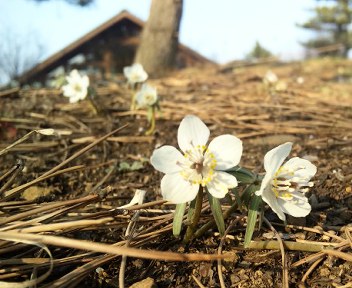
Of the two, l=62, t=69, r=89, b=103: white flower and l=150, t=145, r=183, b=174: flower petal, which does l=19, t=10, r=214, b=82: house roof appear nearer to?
l=62, t=69, r=89, b=103: white flower

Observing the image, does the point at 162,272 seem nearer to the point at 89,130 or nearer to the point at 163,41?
the point at 89,130

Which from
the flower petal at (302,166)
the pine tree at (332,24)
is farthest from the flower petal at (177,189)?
the pine tree at (332,24)

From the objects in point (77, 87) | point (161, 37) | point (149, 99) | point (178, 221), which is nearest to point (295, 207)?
point (178, 221)

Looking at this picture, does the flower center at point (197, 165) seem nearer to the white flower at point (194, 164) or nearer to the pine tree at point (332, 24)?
the white flower at point (194, 164)

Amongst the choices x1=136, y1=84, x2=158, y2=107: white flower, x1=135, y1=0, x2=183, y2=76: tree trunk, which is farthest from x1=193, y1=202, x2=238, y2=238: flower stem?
x1=135, y1=0, x2=183, y2=76: tree trunk

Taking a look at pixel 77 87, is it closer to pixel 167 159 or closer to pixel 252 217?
pixel 167 159

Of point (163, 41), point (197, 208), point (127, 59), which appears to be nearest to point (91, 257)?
point (197, 208)
